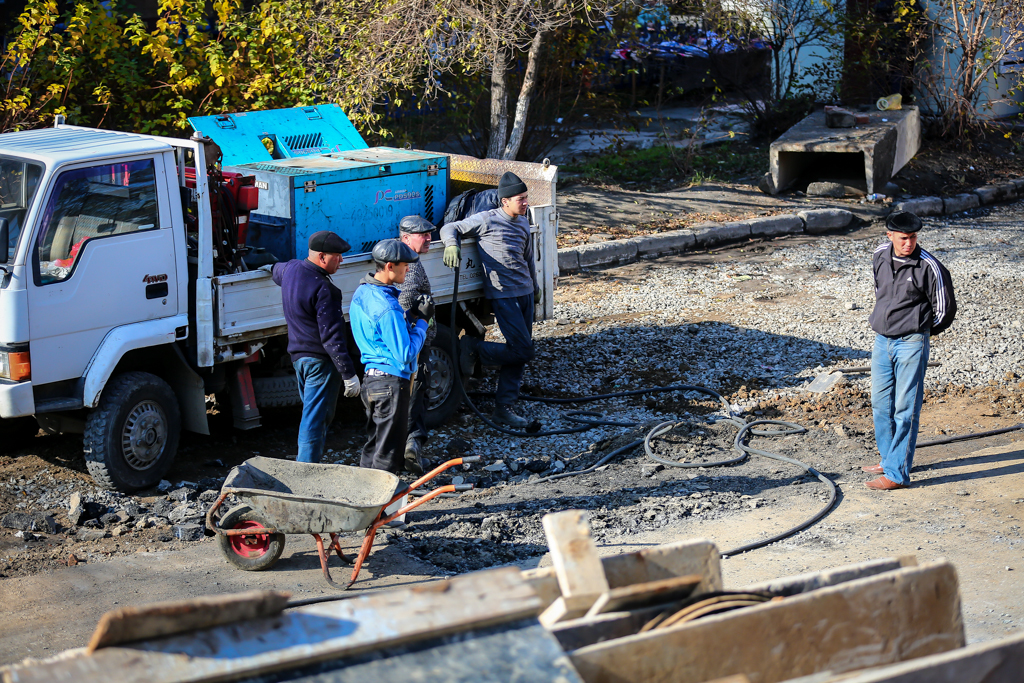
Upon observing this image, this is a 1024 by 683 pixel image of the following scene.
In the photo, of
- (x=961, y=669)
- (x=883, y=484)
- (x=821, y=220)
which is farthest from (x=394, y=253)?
(x=821, y=220)

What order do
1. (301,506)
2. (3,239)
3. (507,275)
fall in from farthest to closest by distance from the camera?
(507,275)
(3,239)
(301,506)

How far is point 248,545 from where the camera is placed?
17.2 feet

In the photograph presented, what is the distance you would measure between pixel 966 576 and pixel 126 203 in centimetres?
545

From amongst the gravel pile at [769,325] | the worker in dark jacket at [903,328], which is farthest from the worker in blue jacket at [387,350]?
the worker in dark jacket at [903,328]

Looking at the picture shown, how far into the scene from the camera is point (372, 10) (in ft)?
35.9

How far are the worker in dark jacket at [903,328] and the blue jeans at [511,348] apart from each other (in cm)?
280

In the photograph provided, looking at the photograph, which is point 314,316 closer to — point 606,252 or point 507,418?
point 507,418

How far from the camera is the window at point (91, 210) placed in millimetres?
5629

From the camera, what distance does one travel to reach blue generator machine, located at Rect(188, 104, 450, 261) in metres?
7.07

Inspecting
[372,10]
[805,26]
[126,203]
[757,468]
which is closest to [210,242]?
[126,203]

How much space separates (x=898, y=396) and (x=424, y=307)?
3.30 m

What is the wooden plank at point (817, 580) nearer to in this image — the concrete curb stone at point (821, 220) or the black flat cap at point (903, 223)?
the black flat cap at point (903, 223)

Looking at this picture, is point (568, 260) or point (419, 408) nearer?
point (419, 408)

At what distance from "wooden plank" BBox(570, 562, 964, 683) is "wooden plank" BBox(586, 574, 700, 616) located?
17 centimetres
